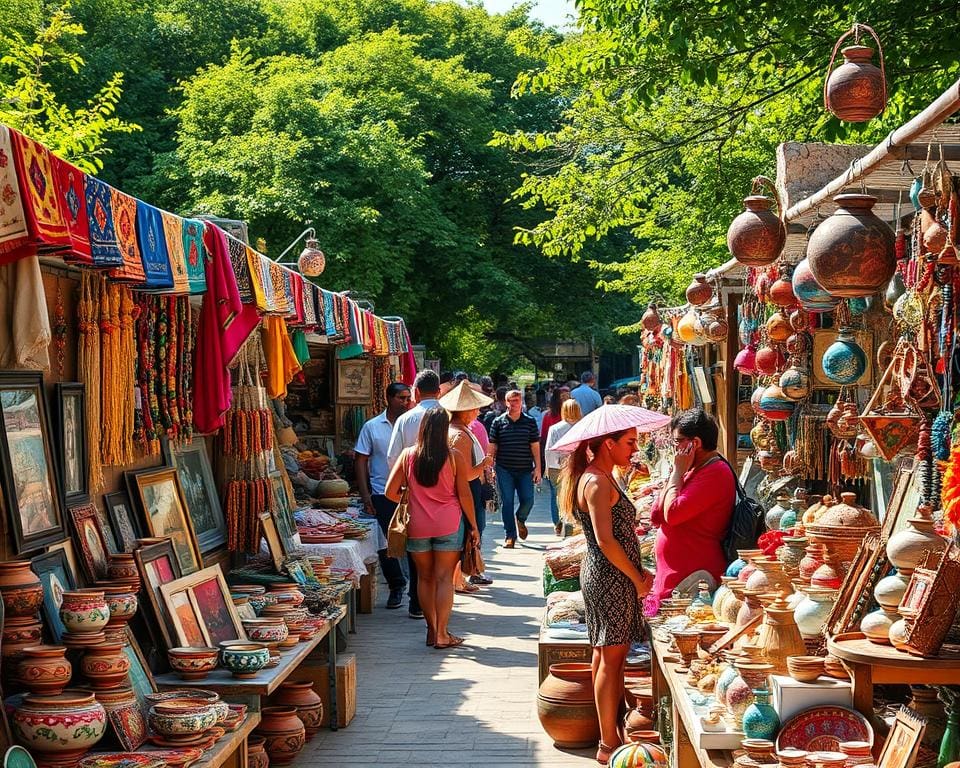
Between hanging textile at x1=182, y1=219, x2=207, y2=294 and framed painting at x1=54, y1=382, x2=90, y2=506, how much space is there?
798 mm

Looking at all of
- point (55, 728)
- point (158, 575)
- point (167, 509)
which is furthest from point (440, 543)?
point (55, 728)

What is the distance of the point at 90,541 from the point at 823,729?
2.95 m

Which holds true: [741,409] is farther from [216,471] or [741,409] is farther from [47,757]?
[47,757]

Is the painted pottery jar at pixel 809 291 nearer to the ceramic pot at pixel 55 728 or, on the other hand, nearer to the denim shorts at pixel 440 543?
the ceramic pot at pixel 55 728

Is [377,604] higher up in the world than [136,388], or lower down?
lower down

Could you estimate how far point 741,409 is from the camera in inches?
354

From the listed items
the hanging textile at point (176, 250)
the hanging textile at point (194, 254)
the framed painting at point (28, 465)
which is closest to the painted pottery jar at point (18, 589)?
the framed painting at point (28, 465)

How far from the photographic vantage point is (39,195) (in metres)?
3.56

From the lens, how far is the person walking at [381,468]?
393 inches

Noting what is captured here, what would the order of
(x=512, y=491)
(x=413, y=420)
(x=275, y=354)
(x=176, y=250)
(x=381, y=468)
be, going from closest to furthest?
1. (x=176, y=250)
2. (x=275, y=354)
3. (x=413, y=420)
4. (x=381, y=468)
5. (x=512, y=491)

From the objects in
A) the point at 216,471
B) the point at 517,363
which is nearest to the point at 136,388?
the point at 216,471

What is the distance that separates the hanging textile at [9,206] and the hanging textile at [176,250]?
1438 mm

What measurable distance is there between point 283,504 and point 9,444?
3.56 meters

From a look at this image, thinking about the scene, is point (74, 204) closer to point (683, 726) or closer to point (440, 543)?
→ point (683, 726)
